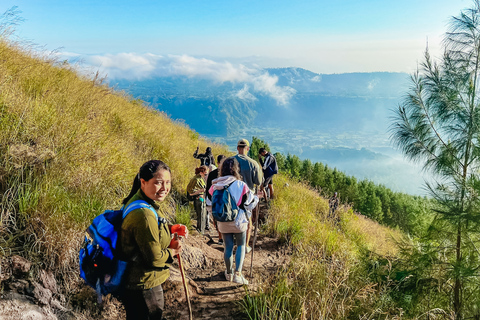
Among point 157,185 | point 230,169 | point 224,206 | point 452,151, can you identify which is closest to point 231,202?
point 224,206

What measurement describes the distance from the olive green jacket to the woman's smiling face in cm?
5

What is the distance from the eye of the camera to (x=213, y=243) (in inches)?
213

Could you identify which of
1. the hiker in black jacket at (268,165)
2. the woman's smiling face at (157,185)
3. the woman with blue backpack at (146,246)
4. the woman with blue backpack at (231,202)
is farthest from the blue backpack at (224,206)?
the hiker in black jacket at (268,165)

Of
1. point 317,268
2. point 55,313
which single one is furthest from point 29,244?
point 317,268

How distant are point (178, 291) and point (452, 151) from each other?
185 inches

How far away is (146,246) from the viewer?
190 cm

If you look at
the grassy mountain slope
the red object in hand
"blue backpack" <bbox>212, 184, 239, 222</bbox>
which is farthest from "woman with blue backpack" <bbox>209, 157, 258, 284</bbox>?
the red object in hand

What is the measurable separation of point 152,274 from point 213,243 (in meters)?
3.51

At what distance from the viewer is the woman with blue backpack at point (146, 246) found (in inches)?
74.6

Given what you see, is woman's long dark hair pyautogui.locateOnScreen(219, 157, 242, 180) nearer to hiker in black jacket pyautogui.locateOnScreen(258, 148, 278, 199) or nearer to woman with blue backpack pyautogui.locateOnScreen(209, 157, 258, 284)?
woman with blue backpack pyautogui.locateOnScreen(209, 157, 258, 284)

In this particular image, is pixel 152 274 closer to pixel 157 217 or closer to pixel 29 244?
pixel 157 217

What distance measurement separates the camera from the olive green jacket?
6.18 feet

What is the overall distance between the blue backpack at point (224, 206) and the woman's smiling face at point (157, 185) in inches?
61.1

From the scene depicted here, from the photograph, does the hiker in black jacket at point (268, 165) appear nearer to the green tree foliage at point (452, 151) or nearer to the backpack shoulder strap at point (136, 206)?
the green tree foliage at point (452, 151)
